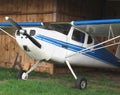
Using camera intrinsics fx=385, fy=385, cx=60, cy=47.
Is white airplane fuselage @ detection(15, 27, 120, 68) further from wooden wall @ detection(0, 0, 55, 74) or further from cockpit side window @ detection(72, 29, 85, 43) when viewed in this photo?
wooden wall @ detection(0, 0, 55, 74)

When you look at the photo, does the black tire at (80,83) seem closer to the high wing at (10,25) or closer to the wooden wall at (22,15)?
the high wing at (10,25)

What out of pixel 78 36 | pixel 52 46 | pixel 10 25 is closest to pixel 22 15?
pixel 10 25

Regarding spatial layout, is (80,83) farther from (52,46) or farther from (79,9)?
(79,9)

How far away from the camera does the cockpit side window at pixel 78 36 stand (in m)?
12.5

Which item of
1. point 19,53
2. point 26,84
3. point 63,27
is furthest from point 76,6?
point 26,84

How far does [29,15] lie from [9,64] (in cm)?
240

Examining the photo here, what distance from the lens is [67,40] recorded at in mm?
12211

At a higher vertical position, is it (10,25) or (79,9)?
(79,9)

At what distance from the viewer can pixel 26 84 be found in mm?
10758

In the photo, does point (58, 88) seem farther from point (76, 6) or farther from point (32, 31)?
point (76, 6)

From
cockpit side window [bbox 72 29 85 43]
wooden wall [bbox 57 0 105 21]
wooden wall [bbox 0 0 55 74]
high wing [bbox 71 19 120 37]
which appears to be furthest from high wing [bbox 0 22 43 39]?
wooden wall [bbox 57 0 105 21]

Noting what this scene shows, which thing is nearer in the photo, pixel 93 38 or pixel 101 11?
pixel 93 38

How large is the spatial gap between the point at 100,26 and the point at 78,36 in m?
0.92

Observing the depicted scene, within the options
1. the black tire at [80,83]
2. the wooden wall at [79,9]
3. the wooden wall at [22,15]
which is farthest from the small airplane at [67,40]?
the wooden wall at [79,9]
